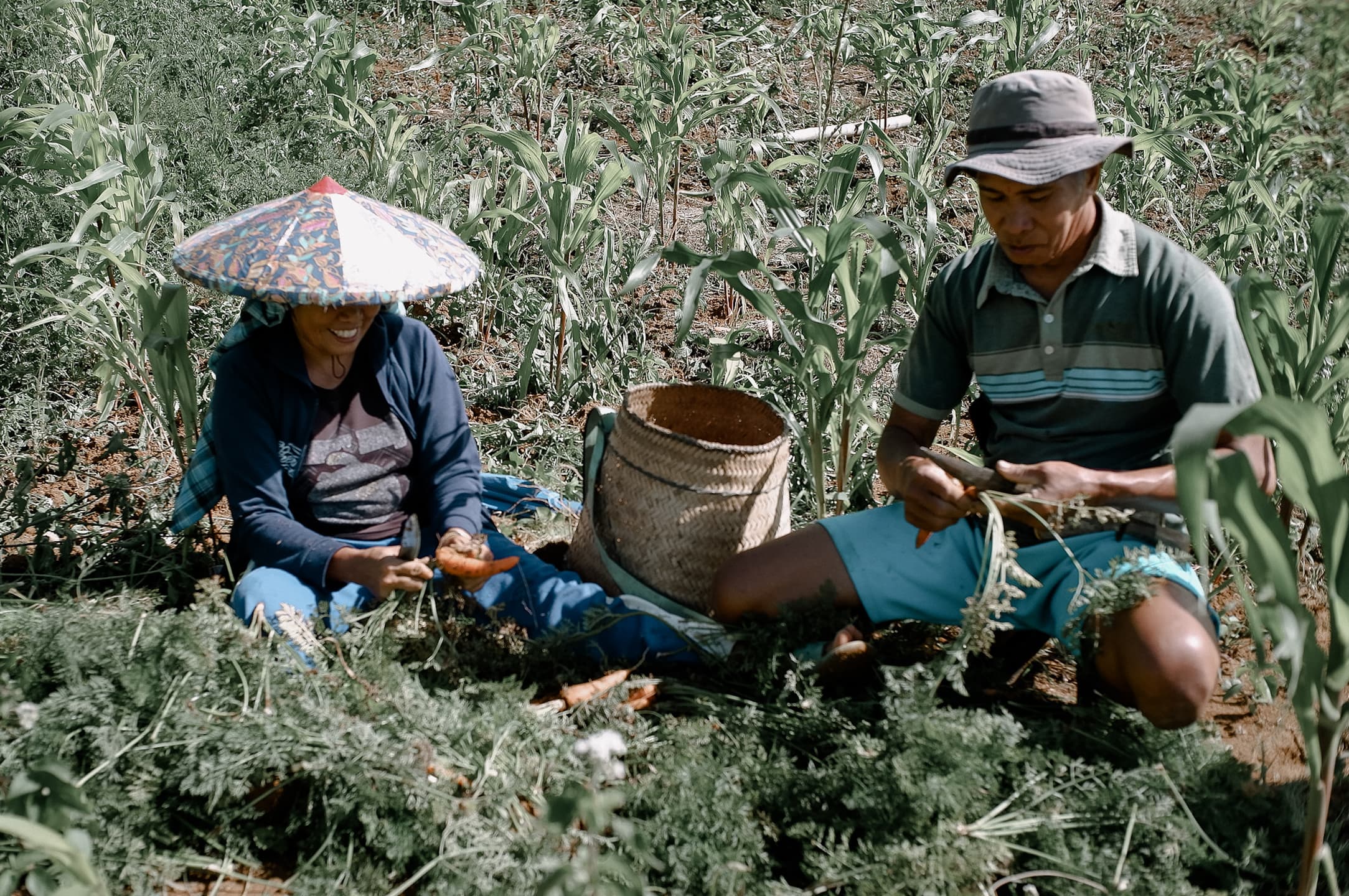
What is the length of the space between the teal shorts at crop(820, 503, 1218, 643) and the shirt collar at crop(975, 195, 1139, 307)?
0.44 meters

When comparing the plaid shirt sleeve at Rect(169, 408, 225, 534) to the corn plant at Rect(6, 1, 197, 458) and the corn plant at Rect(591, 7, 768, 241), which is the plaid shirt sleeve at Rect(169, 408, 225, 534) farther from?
the corn plant at Rect(591, 7, 768, 241)

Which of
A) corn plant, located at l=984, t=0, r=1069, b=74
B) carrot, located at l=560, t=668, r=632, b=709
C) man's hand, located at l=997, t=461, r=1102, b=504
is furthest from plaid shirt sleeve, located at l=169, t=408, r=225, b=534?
corn plant, located at l=984, t=0, r=1069, b=74

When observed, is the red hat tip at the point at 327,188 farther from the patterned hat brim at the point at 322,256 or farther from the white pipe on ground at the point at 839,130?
the white pipe on ground at the point at 839,130

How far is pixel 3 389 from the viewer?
350 cm

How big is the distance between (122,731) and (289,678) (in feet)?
0.87

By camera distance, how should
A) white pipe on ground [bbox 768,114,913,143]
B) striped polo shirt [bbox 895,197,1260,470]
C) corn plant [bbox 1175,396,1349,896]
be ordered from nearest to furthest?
corn plant [bbox 1175,396,1349,896], striped polo shirt [bbox 895,197,1260,470], white pipe on ground [bbox 768,114,913,143]

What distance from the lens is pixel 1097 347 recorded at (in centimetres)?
220

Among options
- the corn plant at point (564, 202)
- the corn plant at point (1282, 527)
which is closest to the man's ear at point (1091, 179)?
the corn plant at point (1282, 527)

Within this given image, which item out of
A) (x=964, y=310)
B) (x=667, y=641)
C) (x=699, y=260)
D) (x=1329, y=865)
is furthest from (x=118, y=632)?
(x=1329, y=865)

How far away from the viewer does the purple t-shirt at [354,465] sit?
2447mm

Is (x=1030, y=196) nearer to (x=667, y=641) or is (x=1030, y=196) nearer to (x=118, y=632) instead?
(x=667, y=641)

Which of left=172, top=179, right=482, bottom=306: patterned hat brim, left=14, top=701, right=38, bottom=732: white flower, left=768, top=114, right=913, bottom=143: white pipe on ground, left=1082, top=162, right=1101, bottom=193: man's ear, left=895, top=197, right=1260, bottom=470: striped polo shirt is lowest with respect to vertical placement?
left=14, top=701, right=38, bottom=732: white flower

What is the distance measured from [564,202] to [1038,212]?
165 cm

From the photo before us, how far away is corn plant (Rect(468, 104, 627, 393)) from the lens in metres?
3.45
